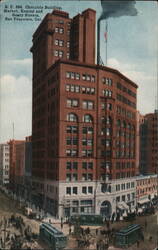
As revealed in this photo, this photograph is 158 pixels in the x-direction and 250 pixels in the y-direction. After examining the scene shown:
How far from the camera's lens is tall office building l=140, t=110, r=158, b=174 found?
1162 centimetres

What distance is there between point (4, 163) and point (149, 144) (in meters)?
5.53

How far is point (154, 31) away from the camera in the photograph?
11094mm

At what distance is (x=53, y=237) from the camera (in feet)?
34.2

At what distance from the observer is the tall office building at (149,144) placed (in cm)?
1162

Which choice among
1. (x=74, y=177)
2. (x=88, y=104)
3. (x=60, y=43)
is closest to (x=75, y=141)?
(x=74, y=177)

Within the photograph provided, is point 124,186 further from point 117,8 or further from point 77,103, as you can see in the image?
Result: point 117,8

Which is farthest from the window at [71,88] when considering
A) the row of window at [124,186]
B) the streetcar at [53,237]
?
the streetcar at [53,237]

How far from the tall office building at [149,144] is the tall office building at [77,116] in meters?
0.67

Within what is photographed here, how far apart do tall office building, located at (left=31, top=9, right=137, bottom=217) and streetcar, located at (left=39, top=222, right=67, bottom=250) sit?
59 cm

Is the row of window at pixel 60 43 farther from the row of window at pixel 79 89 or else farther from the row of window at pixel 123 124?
the row of window at pixel 123 124

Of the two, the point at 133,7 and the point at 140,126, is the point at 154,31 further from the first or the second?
the point at 140,126

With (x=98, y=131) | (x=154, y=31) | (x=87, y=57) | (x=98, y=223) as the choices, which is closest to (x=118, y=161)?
(x=98, y=131)

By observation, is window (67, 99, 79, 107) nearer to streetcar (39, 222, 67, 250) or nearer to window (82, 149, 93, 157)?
window (82, 149, 93, 157)

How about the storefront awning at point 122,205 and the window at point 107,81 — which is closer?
the window at point 107,81
